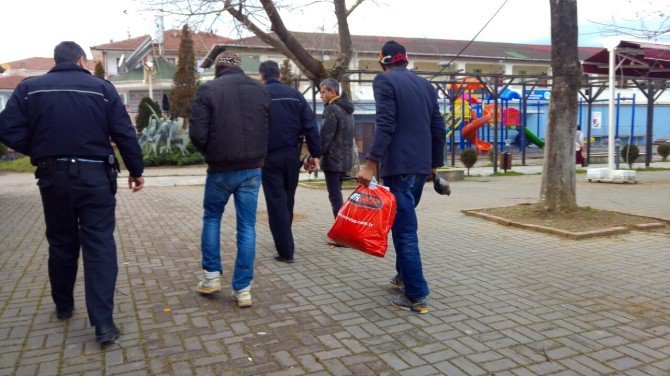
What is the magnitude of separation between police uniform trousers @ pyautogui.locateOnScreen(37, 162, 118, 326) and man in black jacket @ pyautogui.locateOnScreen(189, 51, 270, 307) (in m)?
0.86

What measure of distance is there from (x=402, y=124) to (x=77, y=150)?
2283mm

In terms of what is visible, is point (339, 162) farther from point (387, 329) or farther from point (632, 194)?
point (632, 194)

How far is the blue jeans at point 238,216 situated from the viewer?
455 cm

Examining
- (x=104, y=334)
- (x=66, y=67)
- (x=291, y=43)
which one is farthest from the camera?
(x=291, y=43)

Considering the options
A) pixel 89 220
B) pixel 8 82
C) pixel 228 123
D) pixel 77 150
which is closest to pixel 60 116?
pixel 77 150

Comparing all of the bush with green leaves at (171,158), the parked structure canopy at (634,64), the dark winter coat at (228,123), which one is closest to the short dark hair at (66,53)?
the dark winter coat at (228,123)

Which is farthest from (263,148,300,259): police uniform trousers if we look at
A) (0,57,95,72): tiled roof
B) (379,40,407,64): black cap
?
(0,57,95,72): tiled roof

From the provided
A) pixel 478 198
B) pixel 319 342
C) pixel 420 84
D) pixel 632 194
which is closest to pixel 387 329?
pixel 319 342

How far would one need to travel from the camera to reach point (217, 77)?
4637mm

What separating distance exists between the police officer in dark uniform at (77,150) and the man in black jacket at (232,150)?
69cm

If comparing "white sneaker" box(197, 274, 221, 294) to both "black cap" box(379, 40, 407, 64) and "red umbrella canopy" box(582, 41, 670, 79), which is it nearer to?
"black cap" box(379, 40, 407, 64)

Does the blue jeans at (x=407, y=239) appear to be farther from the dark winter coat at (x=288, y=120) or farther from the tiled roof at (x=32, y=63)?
the tiled roof at (x=32, y=63)

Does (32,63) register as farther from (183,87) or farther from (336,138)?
(336,138)

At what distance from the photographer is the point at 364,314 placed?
171 inches
